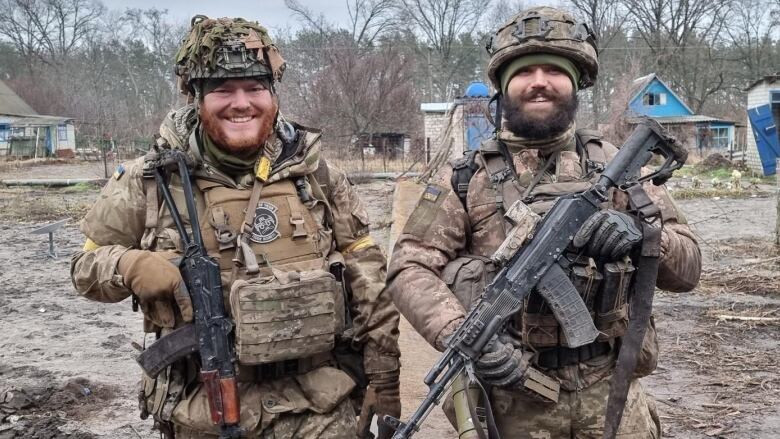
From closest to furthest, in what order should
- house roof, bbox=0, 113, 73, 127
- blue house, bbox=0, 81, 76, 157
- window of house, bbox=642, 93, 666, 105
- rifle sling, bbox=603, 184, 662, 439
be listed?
rifle sling, bbox=603, 184, 662, 439
blue house, bbox=0, 81, 76, 157
house roof, bbox=0, 113, 73, 127
window of house, bbox=642, 93, 666, 105

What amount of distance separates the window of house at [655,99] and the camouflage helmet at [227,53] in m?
43.0

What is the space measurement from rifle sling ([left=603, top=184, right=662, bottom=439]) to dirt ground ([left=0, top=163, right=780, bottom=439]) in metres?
1.90

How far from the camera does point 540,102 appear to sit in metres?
2.66

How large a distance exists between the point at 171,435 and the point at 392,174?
20646mm

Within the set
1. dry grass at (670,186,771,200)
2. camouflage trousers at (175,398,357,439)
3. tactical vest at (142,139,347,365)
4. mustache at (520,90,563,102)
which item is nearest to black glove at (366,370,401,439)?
camouflage trousers at (175,398,357,439)

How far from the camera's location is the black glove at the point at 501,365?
7.63 feet

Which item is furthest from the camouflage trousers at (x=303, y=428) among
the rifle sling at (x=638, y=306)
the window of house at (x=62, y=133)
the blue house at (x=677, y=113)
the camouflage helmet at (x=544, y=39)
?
the window of house at (x=62, y=133)

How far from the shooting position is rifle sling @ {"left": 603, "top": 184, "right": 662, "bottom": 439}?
243 centimetres

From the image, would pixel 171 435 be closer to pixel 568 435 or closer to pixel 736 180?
pixel 568 435

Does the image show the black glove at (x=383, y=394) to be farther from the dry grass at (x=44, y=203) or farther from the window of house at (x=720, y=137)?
the window of house at (x=720, y=137)

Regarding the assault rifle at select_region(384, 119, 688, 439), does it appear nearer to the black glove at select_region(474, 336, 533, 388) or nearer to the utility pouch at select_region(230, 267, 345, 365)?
the black glove at select_region(474, 336, 533, 388)

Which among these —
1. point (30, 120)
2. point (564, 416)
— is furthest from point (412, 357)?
point (30, 120)

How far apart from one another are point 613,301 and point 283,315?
3.74 ft

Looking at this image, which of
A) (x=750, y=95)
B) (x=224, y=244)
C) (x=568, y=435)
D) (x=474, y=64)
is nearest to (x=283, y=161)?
(x=224, y=244)
